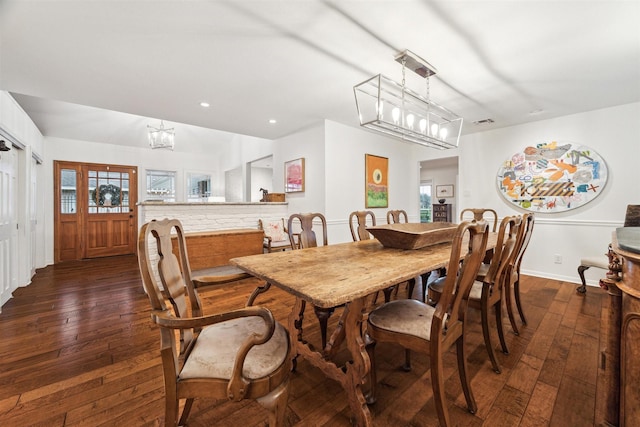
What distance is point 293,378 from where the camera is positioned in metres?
1.63

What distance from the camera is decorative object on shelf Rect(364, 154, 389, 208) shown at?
4.51 metres

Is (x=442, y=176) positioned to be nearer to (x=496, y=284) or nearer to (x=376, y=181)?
(x=376, y=181)

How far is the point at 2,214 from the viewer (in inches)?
112

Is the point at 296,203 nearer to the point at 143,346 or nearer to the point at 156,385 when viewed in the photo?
the point at 143,346

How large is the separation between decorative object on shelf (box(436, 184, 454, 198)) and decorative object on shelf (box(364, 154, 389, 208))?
4366 millimetres

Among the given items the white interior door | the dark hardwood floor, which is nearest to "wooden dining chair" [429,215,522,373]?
the dark hardwood floor

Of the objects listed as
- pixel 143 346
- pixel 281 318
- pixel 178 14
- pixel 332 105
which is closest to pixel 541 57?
pixel 332 105

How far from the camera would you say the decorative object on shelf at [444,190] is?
8.18m

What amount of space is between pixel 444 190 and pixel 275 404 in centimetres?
856

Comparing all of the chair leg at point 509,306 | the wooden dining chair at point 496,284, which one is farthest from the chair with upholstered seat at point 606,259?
the wooden dining chair at point 496,284

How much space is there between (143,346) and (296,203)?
2.98 m

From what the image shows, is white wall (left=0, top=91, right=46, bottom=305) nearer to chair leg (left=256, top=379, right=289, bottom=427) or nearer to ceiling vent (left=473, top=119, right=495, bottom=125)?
chair leg (left=256, top=379, right=289, bottom=427)

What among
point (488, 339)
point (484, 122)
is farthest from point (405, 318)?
point (484, 122)

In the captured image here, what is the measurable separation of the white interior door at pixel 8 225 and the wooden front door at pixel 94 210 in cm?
214
